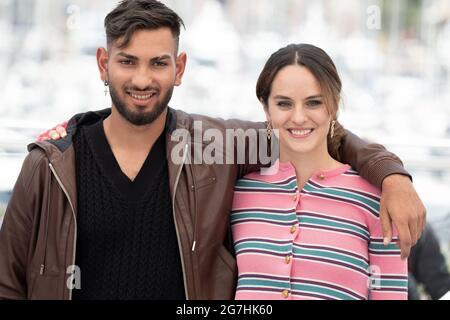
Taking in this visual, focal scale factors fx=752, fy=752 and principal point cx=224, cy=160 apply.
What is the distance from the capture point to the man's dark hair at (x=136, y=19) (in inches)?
62.4

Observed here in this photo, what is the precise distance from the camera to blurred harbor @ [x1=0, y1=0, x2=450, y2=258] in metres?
4.98

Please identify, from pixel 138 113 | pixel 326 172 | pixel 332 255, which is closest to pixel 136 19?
pixel 138 113

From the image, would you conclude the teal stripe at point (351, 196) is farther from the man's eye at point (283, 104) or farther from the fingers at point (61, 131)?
the fingers at point (61, 131)

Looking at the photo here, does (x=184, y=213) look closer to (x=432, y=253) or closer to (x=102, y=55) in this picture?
(x=102, y=55)

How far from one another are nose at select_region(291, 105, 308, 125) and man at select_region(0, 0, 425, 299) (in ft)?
0.53

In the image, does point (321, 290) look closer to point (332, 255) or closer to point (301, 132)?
point (332, 255)

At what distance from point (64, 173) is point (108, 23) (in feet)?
1.12

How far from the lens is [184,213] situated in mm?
1565

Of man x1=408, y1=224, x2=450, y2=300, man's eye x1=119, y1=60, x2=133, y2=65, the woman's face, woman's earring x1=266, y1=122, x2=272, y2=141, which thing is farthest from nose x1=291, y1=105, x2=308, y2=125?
man x1=408, y1=224, x2=450, y2=300

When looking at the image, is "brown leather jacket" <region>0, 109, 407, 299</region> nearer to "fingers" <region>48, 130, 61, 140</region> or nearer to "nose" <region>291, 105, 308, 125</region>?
"fingers" <region>48, 130, 61, 140</region>

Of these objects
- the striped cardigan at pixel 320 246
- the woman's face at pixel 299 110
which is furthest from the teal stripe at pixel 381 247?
the woman's face at pixel 299 110

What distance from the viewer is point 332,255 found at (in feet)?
5.07

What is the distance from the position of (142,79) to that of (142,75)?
0.04 ft

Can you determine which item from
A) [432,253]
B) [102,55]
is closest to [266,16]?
[432,253]
